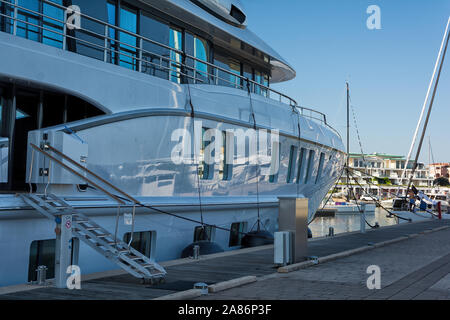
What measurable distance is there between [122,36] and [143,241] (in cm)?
408

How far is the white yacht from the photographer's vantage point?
7043mm

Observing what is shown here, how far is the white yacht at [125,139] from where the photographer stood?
7.04 meters

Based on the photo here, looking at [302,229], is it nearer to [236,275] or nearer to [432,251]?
[236,275]

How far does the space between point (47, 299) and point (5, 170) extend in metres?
2.49

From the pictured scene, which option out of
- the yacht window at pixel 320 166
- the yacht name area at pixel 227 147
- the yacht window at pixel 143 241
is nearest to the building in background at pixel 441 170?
the yacht window at pixel 320 166

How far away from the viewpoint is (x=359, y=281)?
7246 mm

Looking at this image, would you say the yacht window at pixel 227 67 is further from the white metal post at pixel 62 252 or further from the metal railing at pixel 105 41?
the white metal post at pixel 62 252

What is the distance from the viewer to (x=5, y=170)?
738 cm

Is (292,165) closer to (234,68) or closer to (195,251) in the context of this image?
(234,68)

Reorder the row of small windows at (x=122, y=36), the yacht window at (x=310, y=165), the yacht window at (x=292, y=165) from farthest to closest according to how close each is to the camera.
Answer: the yacht window at (x=310, y=165)
the yacht window at (x=292, y=165)
the row of small windows at (x=122, y=36)

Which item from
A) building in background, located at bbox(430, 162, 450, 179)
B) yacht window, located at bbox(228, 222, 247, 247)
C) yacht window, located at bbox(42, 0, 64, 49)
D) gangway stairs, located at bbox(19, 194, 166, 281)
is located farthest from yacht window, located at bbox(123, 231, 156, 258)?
building in background, located at bbox(430, 162, 450, 179)

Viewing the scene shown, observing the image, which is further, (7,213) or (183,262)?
(183,262)
